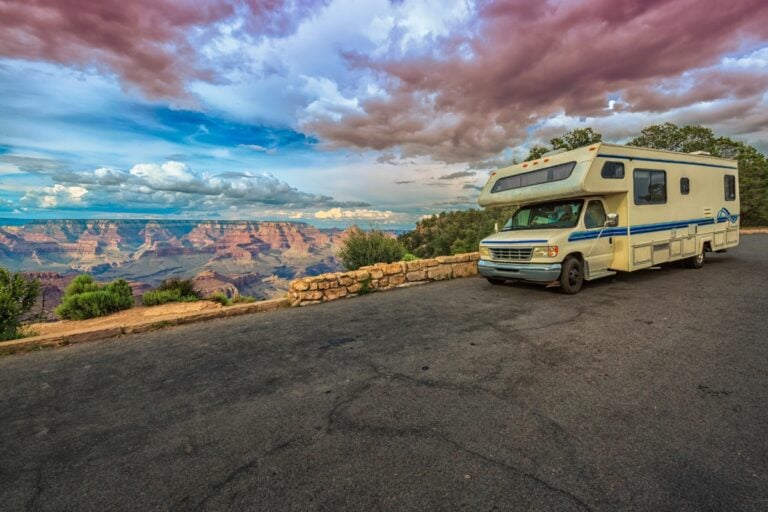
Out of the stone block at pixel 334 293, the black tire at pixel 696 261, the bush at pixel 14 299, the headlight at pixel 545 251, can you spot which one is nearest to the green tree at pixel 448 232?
the black tire at pixel 696 261

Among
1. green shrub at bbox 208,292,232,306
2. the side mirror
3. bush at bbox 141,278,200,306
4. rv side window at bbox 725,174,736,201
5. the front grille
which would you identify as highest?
rv side window at bbox 725,174,736,201

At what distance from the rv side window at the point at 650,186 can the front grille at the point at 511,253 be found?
2945 millimetres

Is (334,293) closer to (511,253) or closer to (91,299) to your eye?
(511,253)

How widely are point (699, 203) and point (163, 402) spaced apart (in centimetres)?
1269

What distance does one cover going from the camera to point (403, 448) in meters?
2.54

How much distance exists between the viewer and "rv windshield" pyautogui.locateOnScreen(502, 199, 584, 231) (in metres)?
7.66

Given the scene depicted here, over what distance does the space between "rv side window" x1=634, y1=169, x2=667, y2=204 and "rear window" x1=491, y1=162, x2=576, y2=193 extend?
183 cm

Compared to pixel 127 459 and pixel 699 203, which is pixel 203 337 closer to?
pixel 127 459

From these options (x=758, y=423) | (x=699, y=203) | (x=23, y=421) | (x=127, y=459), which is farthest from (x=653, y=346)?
(x=699, y=203)

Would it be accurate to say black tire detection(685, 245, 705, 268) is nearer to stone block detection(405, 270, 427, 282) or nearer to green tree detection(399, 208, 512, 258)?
stone block detection(405, 270, 427, 282)

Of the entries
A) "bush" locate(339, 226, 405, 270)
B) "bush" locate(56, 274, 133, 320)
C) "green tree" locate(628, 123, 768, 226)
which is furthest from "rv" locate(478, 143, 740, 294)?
"green tree" locate(628, 123, 768, 226)

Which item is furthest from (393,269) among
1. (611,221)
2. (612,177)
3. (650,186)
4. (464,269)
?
(650,186)

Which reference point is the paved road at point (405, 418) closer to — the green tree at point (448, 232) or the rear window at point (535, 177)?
the rear window at point (535, 177)

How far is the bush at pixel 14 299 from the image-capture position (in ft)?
19.6
